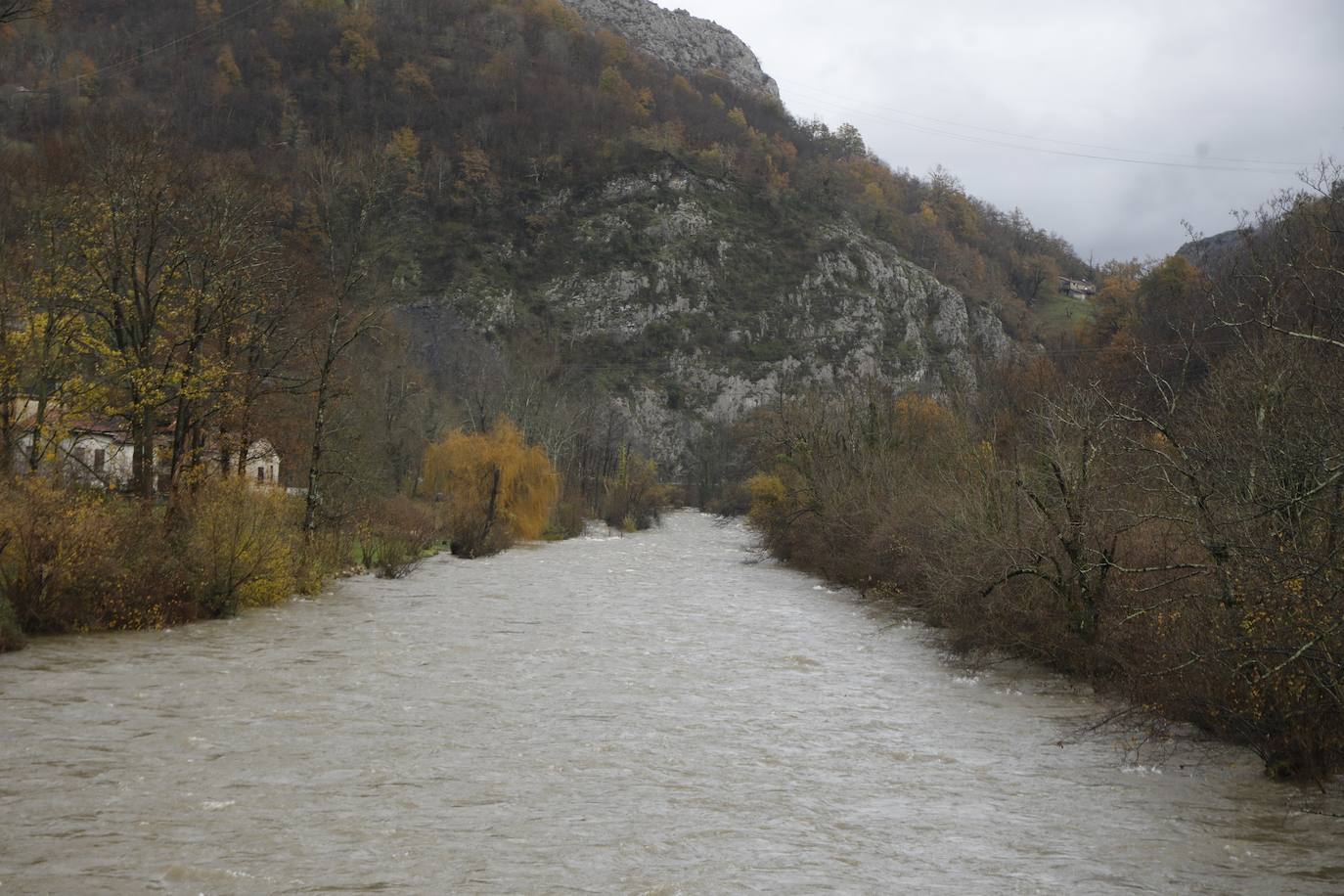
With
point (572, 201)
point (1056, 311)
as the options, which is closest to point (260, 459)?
point (572, 201)

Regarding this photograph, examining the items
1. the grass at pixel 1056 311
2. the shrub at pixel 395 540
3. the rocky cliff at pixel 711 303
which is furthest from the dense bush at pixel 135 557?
the grass at pixel 1056 311

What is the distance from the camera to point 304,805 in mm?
10836

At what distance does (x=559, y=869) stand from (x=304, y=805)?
10.3 ft

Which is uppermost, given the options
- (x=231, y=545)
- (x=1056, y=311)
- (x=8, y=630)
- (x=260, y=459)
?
(x=1056, y=311)

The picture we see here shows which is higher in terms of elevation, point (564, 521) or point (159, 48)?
point (159, 48)

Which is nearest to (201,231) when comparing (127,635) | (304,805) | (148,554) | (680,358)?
(148,554)

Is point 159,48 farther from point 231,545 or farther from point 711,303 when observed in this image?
point 231,545

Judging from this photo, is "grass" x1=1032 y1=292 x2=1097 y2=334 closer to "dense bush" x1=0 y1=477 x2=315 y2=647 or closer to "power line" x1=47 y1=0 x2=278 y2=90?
"power line" x1=47 y1=0 x2=278 y2=90

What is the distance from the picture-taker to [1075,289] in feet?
570

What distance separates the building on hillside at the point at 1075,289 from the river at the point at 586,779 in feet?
531

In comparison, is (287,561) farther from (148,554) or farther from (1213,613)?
(1213,613)

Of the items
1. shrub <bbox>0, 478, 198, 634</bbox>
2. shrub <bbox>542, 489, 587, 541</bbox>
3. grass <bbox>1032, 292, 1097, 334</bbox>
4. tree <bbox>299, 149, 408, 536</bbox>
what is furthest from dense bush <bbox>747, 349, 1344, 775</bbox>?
grass <bbox>1032, 292, 1097, 334</bbox>

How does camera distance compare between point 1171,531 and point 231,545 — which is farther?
point 231,545

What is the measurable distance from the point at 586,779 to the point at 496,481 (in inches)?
1600
